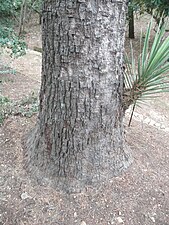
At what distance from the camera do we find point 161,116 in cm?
446

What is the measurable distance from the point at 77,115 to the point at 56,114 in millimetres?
145

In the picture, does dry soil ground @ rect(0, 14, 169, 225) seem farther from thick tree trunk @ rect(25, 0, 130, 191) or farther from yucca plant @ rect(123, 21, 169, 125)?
yucca plant @ rect(123, 21, 169, 125)

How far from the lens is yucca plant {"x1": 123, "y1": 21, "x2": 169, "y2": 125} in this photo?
1.76 meters

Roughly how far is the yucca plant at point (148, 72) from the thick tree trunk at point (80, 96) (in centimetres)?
13

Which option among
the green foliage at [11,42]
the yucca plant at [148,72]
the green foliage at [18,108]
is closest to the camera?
the yucca plant at [148,72]

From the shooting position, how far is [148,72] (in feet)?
5.86

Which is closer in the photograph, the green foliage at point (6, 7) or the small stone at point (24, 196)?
the small stone at point (24, 196)

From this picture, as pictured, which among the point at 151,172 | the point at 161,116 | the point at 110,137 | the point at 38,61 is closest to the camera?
the point at 110,137

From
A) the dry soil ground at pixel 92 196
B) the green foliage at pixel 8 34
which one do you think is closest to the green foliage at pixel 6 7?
the green foliage at pixel 8 34

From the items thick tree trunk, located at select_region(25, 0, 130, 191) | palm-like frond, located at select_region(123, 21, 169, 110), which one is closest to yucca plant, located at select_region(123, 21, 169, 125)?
palm-like frond, located at select_region(123, 21, 169, 110)

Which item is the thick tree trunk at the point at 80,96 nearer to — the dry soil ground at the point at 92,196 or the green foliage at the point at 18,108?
the dry soil ground at the point at 92,196

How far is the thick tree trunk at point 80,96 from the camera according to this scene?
1.55 meters

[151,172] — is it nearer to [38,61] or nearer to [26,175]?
[26,175]

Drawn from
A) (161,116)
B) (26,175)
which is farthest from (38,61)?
(26,175)
